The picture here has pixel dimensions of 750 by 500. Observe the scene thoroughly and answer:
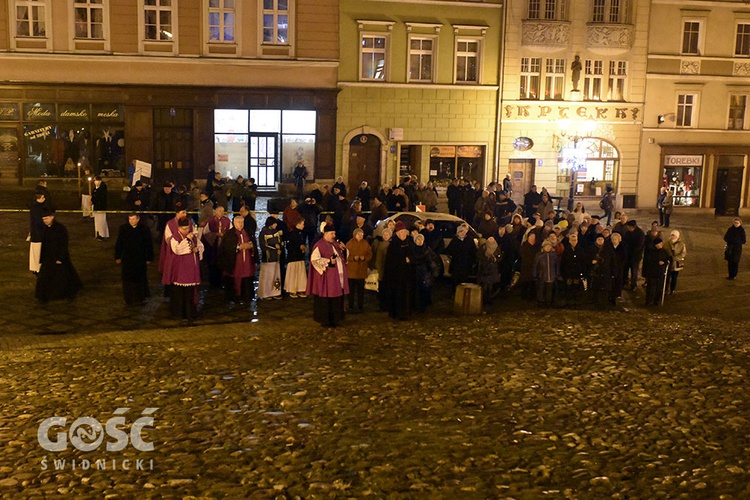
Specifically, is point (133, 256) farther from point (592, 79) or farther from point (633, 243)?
point (592, 79)

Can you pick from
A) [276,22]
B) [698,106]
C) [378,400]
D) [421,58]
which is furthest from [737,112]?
[378,400]

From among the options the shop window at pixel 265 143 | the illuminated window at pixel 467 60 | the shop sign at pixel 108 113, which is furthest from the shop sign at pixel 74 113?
the illuminated window at pixel 467 60

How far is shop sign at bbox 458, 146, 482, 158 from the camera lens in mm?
34719

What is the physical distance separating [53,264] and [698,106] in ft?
98.8

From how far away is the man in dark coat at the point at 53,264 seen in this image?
599 inches

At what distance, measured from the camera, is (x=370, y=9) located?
32.8 meters

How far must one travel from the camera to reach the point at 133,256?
15.3 meters

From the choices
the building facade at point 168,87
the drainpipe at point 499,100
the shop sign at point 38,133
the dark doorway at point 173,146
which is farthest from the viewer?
the drainpipe at point 499,100

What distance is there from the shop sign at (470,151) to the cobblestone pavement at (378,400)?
18.9 metres

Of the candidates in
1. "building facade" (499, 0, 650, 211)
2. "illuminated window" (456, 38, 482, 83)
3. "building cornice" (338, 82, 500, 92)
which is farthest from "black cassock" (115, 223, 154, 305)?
"building facade" (499, 0, 650, 211)

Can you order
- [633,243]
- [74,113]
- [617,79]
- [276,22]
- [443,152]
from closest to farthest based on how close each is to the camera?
[633,243] → [74,113] → [276,22] → [443,152] → [617,79]

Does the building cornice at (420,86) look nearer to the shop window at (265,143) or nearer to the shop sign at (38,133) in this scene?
the shop window at (265,143)

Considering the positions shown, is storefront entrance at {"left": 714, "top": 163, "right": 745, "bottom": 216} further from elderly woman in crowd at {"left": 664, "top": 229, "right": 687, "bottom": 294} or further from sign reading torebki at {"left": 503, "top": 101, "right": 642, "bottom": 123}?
elderly woman in crowd at {"left": 664, "top": 229, "right": 687, "bottom": 294}

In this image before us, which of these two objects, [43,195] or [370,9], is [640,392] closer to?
[43,195]
